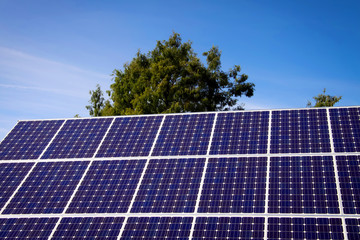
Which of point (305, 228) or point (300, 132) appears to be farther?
point (300, 132)

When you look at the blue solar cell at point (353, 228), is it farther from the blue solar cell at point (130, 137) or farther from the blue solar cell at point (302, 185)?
the blue solar cell at point (130, 137)

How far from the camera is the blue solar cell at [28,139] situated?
26.8 meters

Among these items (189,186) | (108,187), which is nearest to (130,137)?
(108,187)

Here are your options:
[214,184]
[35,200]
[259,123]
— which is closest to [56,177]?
[35,200]

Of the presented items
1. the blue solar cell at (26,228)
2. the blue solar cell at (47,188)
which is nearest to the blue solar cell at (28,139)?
the blue solar cell at (47,188)

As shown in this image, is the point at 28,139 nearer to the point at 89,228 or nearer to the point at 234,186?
the point at 89,228

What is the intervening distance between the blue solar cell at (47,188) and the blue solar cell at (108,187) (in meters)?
0.68

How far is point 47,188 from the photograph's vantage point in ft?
77.7

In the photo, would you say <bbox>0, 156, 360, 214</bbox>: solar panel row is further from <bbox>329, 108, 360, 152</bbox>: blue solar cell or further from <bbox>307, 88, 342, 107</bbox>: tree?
<bbox>307, 88, 342, 107</bbox>: tree

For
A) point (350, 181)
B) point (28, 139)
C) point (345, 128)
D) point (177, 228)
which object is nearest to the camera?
point (177, 228)

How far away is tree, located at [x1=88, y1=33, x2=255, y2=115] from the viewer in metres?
52.7

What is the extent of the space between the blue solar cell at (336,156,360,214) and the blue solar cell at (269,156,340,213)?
1.21 ft

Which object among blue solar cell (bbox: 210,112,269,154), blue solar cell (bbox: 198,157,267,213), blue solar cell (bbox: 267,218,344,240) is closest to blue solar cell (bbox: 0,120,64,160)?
blue solar cell (bbox: 210,112,269,154)

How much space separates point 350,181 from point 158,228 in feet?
30.1
